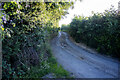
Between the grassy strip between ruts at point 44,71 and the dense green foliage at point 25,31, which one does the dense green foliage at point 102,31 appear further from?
the grassy strip between ruts at point 44,71

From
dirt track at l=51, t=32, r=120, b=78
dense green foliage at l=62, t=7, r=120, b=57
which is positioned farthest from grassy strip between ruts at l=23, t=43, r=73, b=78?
dense green foliage at l=62, t=7, r=120, b=57

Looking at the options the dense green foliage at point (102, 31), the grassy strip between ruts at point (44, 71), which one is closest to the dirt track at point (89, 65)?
the grassy strip between ruts at point (44, 71)

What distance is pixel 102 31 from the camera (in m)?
6.17

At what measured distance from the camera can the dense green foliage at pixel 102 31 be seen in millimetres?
5566

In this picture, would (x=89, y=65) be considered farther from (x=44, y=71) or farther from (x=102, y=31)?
(x=102, y=31)

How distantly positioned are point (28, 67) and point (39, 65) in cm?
48

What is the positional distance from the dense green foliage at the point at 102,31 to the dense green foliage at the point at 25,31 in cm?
305

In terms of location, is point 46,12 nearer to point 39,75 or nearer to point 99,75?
point 39,75

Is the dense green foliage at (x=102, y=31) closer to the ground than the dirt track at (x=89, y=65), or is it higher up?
higher up

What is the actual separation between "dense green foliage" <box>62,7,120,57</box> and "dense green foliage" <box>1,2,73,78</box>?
305 cm

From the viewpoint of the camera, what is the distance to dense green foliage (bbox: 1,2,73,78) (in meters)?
3.12

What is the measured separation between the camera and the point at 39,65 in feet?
13.3

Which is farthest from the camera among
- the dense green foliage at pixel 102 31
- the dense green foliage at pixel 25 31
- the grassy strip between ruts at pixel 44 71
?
the dense green foliage at pixel 102 31

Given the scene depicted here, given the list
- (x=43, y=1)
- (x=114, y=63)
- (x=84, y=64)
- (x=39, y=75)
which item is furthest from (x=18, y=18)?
(x=114, y=63)
